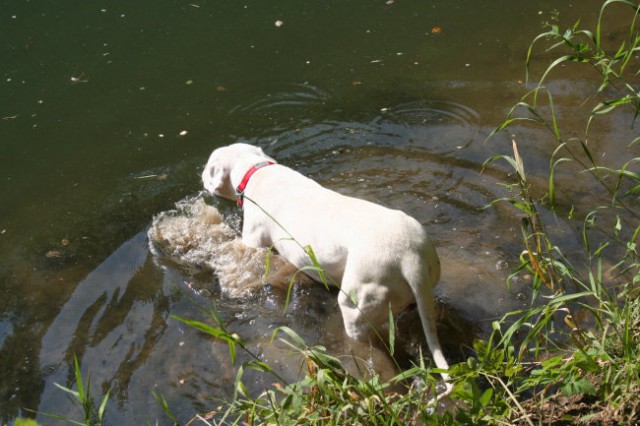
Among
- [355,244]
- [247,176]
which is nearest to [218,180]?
[247,176]

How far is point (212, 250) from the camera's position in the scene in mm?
4566

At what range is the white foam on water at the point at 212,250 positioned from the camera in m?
4.24

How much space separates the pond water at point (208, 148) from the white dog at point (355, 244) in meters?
0.46

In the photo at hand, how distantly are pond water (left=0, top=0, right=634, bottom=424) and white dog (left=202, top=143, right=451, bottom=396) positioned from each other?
18.2 inches

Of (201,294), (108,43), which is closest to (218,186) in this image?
(201,294)

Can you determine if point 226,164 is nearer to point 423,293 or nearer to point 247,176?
point 247,176

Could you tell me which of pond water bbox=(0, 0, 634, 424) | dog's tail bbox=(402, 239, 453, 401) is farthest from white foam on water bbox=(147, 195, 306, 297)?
dog's tail bbox=(402, 239, 453, 401)

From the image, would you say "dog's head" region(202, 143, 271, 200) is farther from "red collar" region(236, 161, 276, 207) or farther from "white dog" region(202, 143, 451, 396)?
"white dog" region(202, 143, 451, 396)

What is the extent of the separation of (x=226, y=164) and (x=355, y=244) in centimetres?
161

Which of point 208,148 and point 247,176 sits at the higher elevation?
point 247,176

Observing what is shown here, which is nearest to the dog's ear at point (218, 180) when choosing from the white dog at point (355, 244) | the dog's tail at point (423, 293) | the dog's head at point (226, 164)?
the dog's head at point (226, 164)

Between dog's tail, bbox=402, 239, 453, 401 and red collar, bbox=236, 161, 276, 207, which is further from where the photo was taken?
red collar, bbox=236, 161, 276, 207

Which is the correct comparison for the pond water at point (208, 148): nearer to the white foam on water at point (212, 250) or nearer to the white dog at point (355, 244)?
the white foam on water at point (212, 250)

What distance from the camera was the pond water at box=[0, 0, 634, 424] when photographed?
381cm
